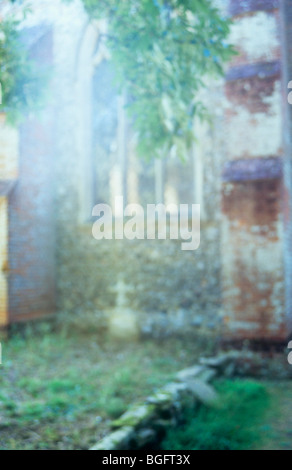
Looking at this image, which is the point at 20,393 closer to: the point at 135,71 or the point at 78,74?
the point at 135,71

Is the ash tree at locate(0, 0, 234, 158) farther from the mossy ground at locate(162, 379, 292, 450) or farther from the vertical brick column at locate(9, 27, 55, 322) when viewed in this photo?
the vertical brick column at locate(9, 27, 55, 322)

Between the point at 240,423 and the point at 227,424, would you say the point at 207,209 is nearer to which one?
the point at 240,423

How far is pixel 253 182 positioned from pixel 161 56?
266 cm

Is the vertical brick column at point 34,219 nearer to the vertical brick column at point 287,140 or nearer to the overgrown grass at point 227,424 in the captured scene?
the overgrown grass at point 227,424

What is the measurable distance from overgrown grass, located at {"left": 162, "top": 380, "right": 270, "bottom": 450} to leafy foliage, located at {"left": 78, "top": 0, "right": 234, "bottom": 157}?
2.28 metres

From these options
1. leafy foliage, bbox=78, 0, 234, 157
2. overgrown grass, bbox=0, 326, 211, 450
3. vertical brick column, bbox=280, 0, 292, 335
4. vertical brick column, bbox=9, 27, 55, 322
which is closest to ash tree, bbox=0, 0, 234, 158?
leafy foliage, bbox=78, 0, 234, 157

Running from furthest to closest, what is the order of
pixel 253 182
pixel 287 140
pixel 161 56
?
pixel 287 140 < pixel 253 182 < pixel 161 56

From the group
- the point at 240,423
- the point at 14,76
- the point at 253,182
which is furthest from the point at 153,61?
the point at 240,423

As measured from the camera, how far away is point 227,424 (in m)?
3.48

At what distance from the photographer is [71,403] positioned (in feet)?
12.9

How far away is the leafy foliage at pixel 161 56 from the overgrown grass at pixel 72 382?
2.38m

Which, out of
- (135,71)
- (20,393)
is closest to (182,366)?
(20,393)

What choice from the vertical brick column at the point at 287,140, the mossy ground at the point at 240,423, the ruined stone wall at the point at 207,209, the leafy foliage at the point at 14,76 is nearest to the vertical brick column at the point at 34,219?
the ruined stone wall at the point at 207,209

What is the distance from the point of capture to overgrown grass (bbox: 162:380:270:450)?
3.19 metres
